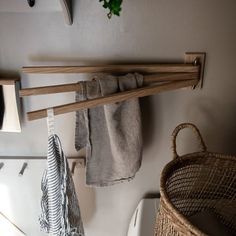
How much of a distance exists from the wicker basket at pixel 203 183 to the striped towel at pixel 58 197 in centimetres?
32

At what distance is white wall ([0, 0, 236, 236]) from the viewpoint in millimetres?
809

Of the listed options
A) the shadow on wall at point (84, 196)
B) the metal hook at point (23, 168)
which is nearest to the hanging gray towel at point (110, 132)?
the shadow on wall at point (84, 196)

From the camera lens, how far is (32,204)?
1.07 metres

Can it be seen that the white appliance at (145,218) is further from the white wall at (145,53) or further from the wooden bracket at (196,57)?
the wooden bracket at (196,57)

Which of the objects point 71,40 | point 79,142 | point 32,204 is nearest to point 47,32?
point 71,40

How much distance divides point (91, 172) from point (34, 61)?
424 millimetres

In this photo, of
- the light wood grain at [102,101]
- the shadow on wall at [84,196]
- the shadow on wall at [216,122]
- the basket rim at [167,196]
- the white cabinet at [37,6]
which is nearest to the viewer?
the basket rim at [167,196]

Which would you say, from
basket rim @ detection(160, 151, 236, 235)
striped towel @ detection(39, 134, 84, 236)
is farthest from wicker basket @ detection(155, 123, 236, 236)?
striped towel @ detection(39, 134, 84, 236)

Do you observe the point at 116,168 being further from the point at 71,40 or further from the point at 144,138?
the point at 71,40

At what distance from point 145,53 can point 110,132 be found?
29 cm

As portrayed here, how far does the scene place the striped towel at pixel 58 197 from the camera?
2.54ft

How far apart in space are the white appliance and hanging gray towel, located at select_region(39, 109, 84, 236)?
21 centimetres

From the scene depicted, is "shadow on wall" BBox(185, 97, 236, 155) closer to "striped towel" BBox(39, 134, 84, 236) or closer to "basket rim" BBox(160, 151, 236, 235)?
"basket rim" BBox(160, 151, 236, 235)

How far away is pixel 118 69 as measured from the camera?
32.6 inches
